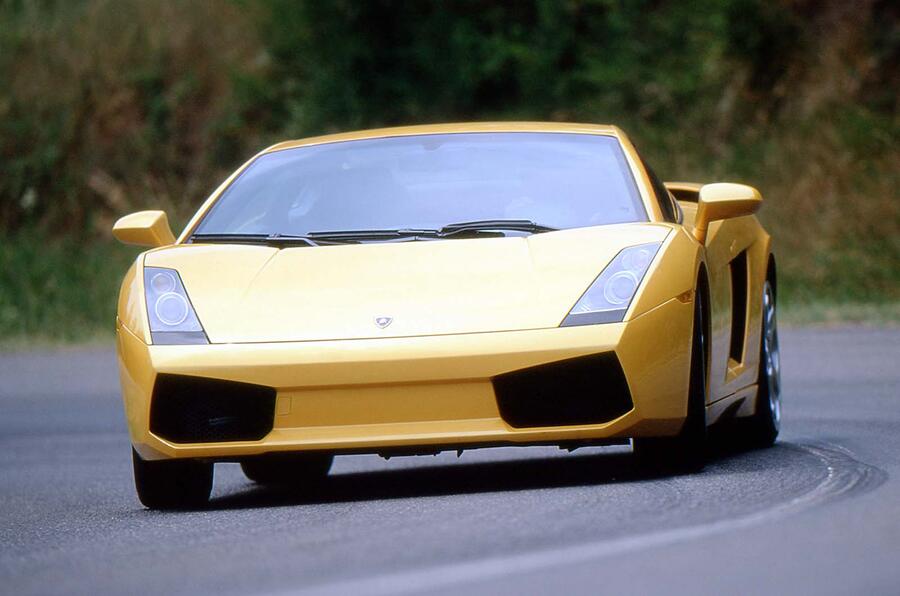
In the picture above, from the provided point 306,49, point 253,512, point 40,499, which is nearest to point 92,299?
point 306,49

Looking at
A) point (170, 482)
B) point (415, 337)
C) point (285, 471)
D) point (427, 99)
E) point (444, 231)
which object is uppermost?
point (444, 231)

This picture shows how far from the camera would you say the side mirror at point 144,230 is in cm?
792

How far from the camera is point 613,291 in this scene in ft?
22.2

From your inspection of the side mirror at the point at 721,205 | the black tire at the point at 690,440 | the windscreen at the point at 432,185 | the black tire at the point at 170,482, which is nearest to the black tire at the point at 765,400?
the side mirror at the point at 721,205

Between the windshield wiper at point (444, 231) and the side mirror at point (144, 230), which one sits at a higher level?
the windshield wiper at point (444, 231)

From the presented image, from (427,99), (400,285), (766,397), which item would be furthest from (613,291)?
(427,99)

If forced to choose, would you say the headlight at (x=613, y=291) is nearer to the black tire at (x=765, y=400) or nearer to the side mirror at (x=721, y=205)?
the side mirror at (x=721, y=205)

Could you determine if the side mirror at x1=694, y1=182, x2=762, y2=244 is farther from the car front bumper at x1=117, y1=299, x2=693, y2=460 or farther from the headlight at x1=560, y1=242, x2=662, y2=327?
the car front bumper at x1=117, y1=299, x2=693, y2=460

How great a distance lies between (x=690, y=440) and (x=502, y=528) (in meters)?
1.40

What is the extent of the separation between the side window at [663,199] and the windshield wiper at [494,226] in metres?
0.57

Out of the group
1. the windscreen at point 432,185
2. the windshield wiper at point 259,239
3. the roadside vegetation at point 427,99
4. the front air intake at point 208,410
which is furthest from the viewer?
the roadside vegetation at point 427,99

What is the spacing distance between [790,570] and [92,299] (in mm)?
16819

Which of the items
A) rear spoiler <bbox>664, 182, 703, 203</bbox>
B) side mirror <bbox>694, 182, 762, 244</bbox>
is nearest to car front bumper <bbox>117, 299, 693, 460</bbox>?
side mirror <bbox>694, 182, 762, 244</bbox>

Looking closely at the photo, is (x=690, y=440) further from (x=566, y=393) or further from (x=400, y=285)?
(x=400, y=285)
